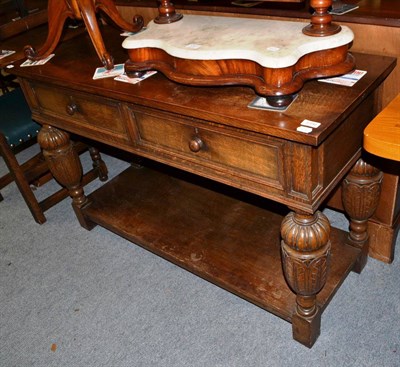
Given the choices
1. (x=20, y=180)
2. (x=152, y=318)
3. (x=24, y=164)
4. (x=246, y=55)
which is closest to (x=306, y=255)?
(x=246, y=55)

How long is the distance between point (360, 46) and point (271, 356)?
3.34 ft

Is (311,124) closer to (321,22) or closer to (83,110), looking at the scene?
(321,22)

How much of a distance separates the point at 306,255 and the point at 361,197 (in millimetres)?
411

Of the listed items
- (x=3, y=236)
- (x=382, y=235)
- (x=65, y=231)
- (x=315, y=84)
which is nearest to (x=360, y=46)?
(x=315, y=84)

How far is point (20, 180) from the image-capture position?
213cm

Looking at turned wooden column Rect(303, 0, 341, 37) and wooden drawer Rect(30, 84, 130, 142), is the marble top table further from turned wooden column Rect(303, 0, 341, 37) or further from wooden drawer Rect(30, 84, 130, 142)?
wooden drawer Rect(30, 84, 130, 142)

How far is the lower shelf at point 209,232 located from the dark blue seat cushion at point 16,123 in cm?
40

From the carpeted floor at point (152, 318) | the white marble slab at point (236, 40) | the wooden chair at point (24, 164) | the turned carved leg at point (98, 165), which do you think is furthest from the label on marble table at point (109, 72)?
the turned carved leg at point (98, 165)

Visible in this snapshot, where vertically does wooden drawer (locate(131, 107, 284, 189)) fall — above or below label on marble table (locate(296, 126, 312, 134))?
below

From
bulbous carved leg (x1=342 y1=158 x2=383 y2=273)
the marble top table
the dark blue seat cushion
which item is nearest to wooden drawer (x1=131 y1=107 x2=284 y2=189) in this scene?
the marble top table

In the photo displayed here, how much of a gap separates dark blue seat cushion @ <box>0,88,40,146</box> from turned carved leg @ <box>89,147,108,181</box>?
37 centimetres

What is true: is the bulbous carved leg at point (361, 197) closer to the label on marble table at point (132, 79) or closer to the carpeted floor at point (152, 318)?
the carpeted floor at point (152, 318)

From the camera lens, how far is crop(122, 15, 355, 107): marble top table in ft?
3.58

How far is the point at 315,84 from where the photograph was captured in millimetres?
1206
